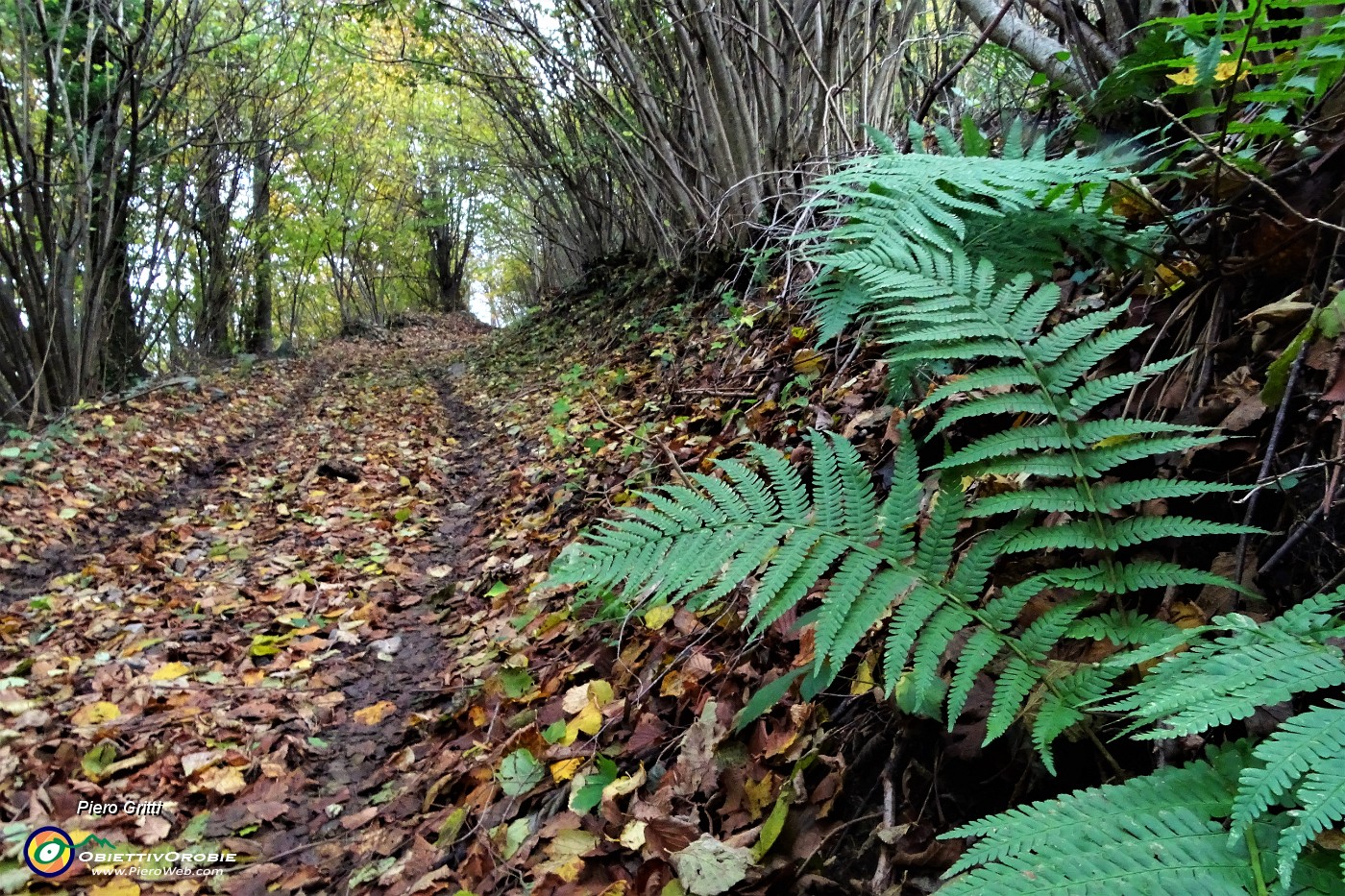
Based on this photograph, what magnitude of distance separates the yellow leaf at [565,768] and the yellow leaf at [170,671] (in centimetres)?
203

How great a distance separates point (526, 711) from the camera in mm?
2287

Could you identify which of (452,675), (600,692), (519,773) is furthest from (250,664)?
(600,692)

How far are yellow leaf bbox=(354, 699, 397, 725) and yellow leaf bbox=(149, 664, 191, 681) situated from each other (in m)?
0.87

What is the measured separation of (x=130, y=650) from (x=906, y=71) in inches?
217

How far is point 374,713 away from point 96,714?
103 cm

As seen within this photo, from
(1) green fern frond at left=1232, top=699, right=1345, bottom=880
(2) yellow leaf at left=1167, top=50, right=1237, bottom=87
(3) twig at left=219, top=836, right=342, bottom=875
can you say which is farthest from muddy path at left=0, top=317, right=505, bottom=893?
(2) yellow leaf at left=1167, top=50, right=1237, bottom=87

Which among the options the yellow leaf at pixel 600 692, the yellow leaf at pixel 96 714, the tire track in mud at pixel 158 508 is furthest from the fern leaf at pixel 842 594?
the tire track in mud at pixel 158 508

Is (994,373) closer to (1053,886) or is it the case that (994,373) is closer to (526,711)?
(1053,886)

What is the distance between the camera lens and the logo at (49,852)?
205 cm

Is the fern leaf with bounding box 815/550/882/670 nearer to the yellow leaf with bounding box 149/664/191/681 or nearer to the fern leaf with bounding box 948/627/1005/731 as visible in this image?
the fern leaf with bounding box 948/627/1005/731

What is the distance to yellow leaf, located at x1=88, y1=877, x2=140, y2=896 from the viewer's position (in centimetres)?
200

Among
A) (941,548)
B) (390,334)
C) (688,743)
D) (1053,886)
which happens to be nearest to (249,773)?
(688,743)

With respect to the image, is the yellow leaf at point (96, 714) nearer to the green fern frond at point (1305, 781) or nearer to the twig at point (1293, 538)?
the green fern frond at point (1305, 781)

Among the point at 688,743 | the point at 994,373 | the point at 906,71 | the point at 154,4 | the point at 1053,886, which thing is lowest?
the point at 688,743
